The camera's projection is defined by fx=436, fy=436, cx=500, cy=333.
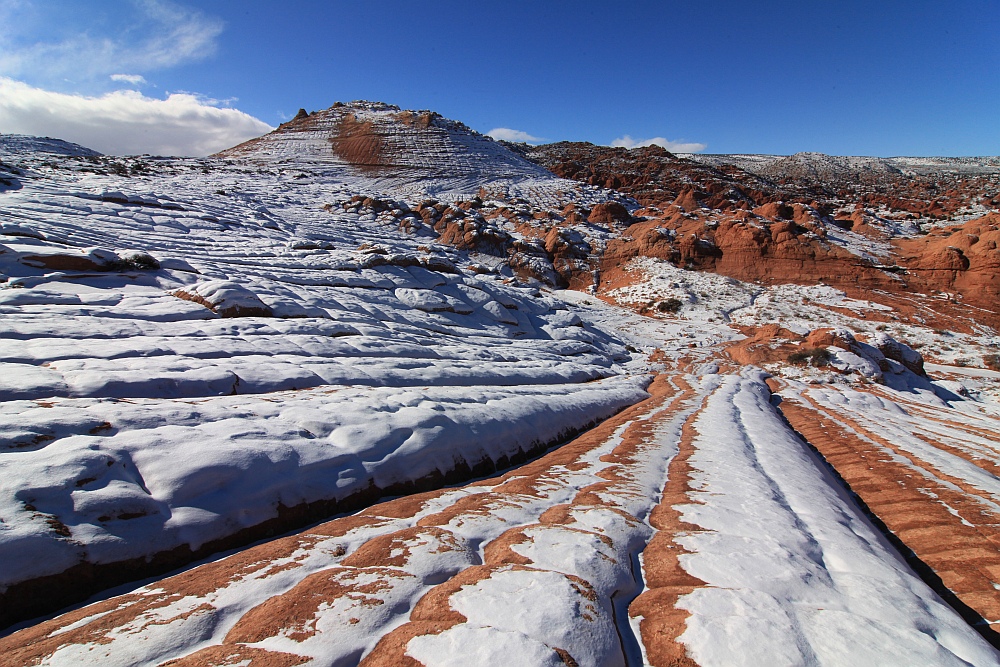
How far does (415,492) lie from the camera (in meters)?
5.39

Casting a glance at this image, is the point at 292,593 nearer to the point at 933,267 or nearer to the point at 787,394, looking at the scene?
the point at 787,394

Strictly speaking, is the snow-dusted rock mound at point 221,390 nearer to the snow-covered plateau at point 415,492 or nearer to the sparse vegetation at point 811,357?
the snow-covered plateau at point 415,492

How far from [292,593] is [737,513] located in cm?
396

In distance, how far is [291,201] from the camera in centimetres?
3700

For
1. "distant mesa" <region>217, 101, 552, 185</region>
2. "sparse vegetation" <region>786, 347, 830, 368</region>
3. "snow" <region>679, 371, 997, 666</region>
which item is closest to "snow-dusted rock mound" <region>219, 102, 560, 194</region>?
"distant mesa" <region>217, 101, 552, 185</region>

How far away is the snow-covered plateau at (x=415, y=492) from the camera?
97.7 inches

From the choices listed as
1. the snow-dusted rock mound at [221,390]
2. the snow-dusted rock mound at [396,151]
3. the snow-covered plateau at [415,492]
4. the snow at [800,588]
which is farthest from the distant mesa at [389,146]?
the snow at [800,588]

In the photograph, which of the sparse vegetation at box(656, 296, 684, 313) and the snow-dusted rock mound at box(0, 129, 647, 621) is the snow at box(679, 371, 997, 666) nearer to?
the snow-dusted rock mound at box(0, 129, 647, 621)

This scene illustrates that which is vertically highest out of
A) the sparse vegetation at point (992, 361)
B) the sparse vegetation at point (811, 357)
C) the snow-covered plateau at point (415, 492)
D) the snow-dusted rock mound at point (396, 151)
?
the snow-dusted rock mound at point (396, 151)

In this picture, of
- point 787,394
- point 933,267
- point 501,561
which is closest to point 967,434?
point 787,394

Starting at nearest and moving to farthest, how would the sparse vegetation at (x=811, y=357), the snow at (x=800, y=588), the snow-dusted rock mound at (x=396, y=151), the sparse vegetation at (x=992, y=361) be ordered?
the snow at (x=800, y=588) → the sparse vegetation at (x=811, y=357) → the sparse vegetation at (x=992, y=361) → the snow-dusted rock mound at (x=396, y=151)

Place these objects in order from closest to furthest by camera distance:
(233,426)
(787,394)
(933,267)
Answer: (233,426) → (787,394) → (933,267)

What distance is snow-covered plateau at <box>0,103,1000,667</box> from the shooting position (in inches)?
97.7

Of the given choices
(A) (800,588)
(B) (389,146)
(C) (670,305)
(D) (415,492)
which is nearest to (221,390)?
(D) (415,492)
